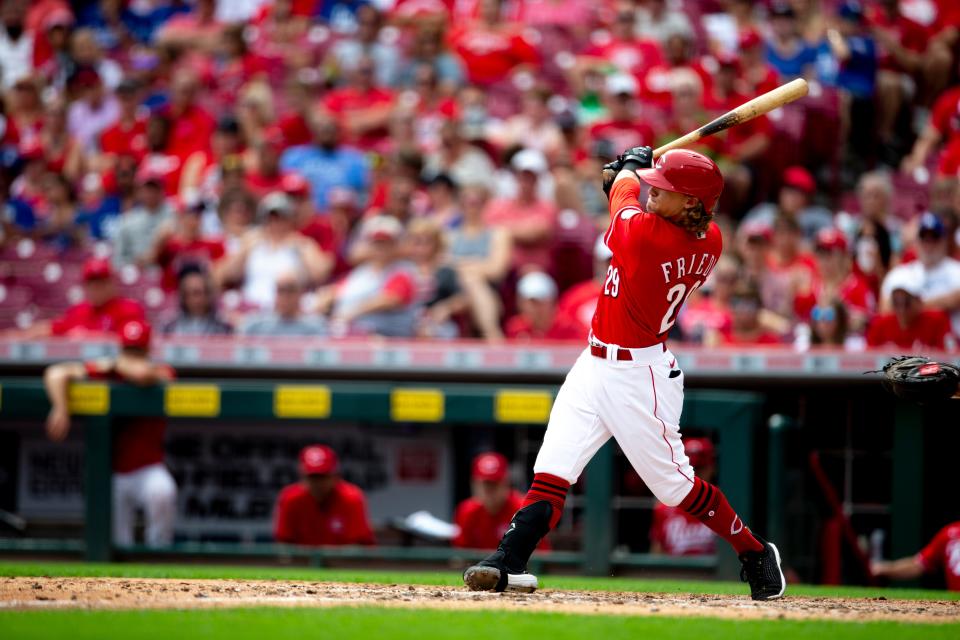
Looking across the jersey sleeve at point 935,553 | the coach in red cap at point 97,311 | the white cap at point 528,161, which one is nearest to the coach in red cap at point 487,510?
the jersey sleeve at point 935,553

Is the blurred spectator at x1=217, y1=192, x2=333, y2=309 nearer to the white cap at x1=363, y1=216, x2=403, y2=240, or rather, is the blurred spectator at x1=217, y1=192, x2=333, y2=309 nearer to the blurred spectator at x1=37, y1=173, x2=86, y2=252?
the white cap at x1=363, y1=216, x2=403, y2=240

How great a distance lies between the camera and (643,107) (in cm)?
1002

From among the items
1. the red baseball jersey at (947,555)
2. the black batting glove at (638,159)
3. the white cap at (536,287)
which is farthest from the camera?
the white cap at (536,287)

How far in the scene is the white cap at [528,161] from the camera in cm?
900

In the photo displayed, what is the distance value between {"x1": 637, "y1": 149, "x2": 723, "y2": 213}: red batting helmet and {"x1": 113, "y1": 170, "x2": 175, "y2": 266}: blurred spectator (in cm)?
572

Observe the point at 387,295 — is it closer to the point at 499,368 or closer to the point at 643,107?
the point at 499,368

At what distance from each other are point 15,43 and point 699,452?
28.8 feet

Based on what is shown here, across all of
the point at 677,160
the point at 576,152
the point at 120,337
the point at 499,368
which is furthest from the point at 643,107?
the point at 677,160

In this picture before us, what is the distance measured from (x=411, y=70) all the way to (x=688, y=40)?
2187mm

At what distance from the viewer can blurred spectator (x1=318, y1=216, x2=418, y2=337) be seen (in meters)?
8.11

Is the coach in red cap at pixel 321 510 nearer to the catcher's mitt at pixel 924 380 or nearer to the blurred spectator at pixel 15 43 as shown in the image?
the catcher's mitt at pixel 924 380

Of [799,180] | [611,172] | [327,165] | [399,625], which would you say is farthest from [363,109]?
[399,625]

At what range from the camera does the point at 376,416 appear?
695 centimetres

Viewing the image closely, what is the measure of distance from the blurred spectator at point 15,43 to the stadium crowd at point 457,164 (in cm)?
18
